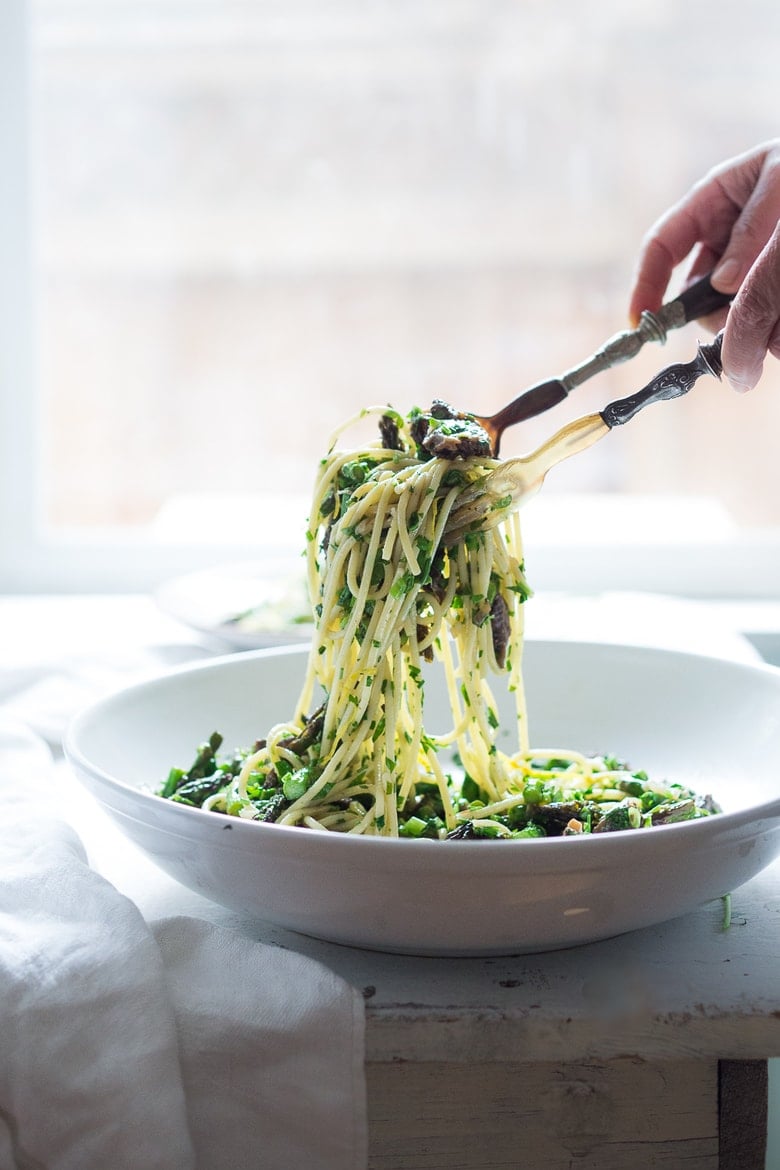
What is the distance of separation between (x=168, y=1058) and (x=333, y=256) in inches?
80.7

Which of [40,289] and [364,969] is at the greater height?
[40,289]

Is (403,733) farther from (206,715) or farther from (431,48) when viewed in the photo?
(431,48)

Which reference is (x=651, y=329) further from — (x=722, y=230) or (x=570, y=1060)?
(x=570, y=1060)

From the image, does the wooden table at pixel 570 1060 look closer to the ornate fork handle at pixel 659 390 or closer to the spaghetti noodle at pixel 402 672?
the spaghetti noodle at pixel 402 672

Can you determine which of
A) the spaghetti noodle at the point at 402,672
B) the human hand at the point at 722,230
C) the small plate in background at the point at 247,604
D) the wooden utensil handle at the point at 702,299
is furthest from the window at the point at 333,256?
the spaghetti noodle at the point at 402,672

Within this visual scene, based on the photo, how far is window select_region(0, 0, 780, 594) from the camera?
2566 mm

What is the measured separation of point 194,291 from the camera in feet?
8.75

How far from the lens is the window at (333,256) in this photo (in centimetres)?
257

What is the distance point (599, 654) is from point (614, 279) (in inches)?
53.7

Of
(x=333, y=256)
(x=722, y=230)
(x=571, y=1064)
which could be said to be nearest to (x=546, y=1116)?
(x=571, y=1064)

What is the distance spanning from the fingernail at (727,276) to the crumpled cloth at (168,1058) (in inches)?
32.8

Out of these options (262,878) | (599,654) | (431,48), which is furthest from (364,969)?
(431,48)

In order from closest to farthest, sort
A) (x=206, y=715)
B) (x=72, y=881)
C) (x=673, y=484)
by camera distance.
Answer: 1. (x=72, y=881)
2. (x=206, y=715)
3. (x=673, y=484)

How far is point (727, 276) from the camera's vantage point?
132cm
